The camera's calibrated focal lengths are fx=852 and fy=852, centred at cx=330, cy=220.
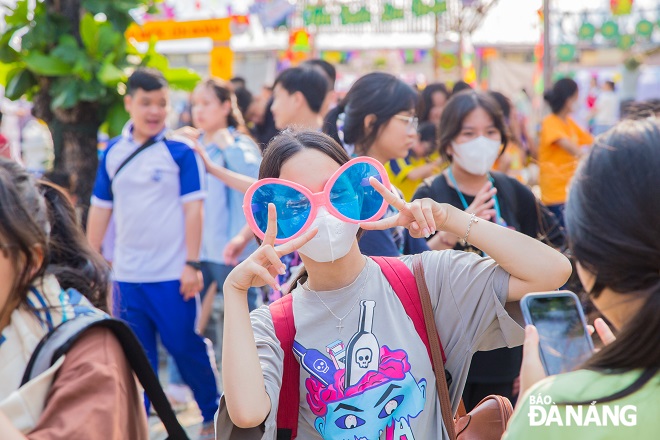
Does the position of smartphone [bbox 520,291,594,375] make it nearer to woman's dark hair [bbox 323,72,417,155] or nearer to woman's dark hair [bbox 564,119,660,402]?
woman's dark hair [bbox 564,119,660,402]

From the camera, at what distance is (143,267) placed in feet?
16.7

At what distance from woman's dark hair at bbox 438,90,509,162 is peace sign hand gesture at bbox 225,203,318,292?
204 cm

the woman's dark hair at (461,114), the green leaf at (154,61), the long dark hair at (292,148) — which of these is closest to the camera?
the long dark hair at (292,148)

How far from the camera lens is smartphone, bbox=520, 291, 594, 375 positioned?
1.56 meters

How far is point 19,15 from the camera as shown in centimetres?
607

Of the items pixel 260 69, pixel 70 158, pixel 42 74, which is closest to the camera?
pixel 42 74

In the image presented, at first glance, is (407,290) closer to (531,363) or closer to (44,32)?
(531,363)

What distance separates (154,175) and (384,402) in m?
3.26

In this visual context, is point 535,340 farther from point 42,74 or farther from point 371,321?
point 42,74

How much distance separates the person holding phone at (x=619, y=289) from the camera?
1347 millimetres

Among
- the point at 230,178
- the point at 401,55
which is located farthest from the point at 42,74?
the point at 401,55

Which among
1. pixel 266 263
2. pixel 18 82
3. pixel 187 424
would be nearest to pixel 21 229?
pixel 266 263

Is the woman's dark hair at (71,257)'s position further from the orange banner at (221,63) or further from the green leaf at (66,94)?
the orange banner at (221,63)

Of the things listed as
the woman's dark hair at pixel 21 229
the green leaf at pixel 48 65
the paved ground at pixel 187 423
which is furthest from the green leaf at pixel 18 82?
the woman's dark hair at pixel 21 229
